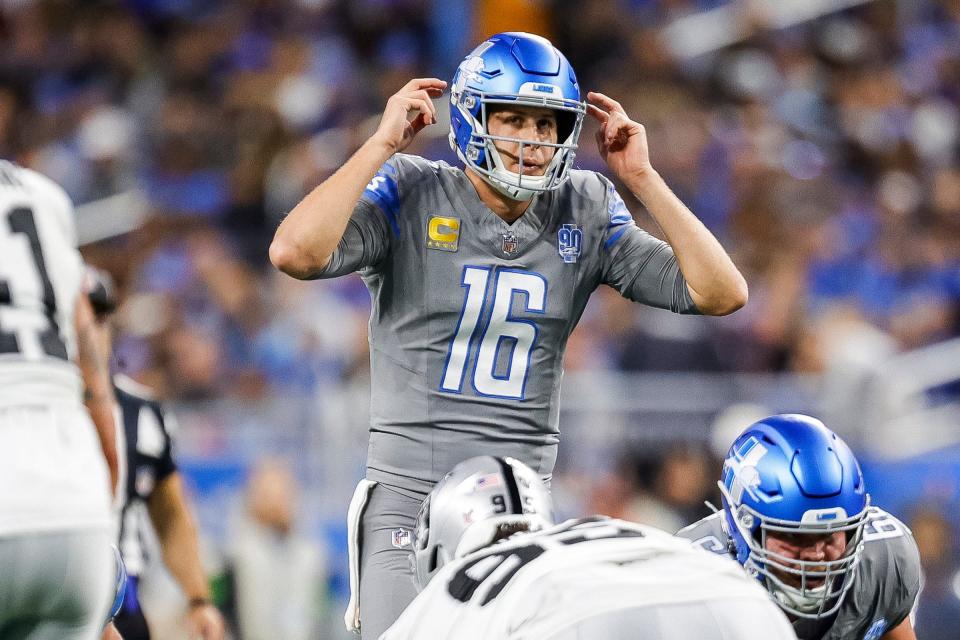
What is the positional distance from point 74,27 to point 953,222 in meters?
6.47

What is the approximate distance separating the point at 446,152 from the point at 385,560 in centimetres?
643

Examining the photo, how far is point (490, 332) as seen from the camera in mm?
4004

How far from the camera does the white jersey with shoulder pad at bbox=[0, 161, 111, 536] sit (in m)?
3.38

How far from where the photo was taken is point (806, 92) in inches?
473

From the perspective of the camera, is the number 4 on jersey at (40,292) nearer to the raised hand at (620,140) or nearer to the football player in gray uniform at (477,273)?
the football player in gray uniform at (477,273)

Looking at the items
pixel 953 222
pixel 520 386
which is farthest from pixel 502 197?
pixel 953 222

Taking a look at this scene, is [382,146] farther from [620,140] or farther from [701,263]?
[701,263]

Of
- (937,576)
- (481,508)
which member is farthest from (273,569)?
(481,508)

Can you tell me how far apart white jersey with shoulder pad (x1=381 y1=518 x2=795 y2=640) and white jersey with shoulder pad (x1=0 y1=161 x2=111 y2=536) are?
1054mm

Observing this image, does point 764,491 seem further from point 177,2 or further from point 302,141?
point 177,2

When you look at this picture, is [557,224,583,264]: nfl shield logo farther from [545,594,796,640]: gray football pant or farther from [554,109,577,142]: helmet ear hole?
[545,594,796,640]: gray football pant

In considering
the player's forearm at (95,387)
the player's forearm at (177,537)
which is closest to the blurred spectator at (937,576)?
the player's forearm at (177,537)

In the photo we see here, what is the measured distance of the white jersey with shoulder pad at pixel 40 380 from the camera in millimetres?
3381

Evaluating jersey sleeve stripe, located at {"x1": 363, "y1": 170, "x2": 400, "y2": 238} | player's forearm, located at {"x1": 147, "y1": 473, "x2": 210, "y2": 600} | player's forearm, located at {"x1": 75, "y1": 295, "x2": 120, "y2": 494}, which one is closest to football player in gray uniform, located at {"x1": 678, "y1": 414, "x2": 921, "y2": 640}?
jersey sleeve stripe, located at {"x1": 363, "y1": 170, "x2": 400, "y2": 238}
